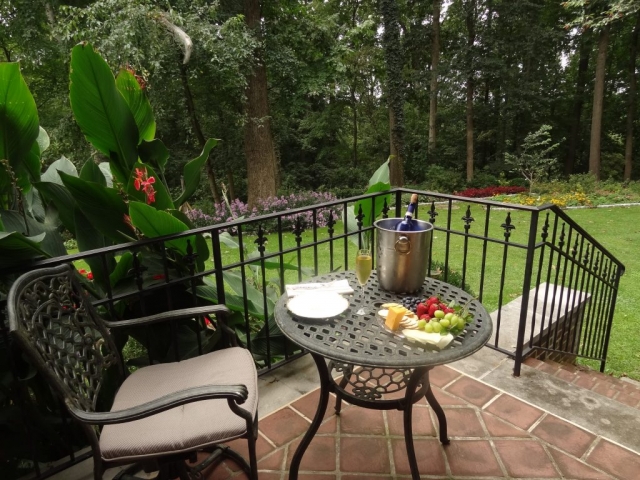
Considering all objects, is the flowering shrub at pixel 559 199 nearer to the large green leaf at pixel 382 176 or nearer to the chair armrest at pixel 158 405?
the large green leaf at pixel 382 176

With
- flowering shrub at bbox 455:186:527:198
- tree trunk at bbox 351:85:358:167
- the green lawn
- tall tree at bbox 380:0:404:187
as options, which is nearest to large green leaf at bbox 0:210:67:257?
the green lawn

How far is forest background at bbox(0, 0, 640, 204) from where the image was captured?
7922 millimetres

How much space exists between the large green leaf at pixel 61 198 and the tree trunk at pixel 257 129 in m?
7.31

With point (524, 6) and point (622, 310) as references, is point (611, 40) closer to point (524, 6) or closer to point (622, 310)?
point (524, 6)

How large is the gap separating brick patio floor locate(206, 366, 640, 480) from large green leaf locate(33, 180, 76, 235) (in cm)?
141

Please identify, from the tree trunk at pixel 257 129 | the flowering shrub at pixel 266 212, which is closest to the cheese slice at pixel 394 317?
the flowering shrub at pixel 266 212

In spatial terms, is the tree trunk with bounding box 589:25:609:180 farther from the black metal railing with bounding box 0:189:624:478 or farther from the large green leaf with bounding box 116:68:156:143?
the large green leaf with bounding box 116:68:156:143

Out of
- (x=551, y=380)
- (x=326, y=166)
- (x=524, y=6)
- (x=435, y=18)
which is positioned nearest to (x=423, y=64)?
(x=435, y=18)

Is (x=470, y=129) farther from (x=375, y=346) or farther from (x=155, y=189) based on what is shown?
(x=375, y=346)

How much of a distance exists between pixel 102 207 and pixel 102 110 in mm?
468

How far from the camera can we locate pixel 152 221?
1.77m

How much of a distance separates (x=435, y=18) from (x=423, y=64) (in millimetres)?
2674

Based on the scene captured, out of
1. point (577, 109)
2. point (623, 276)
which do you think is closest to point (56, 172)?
point (623, 276)

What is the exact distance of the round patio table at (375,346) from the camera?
4.28 ft
